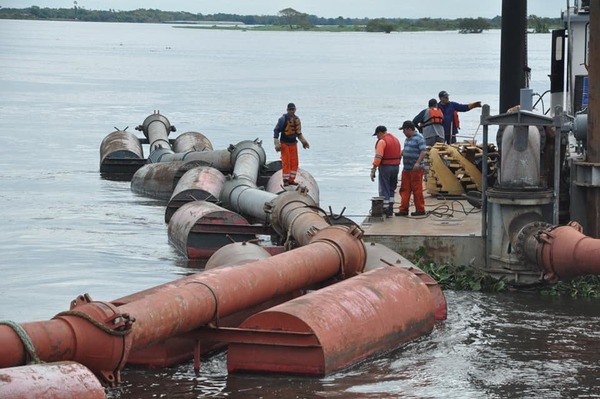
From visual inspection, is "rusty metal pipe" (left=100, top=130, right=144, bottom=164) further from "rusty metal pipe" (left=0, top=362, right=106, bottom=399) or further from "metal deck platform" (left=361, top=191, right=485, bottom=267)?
"rusty metal pipe" (left=0, top=362, right=106, bottom=399)

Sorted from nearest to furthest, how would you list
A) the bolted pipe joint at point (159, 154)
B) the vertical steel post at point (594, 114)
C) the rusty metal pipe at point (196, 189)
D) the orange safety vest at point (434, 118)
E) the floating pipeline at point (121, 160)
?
the vertical steel post at point (594, 114)
the rusty metal pipe at point (196, 189)
the orange safety vest at point (434, 118)
the bolted pipe joint at point (159, 154)
the floating pipeline at point (121, 160)

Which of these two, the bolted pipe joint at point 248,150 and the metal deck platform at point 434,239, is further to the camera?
the bolted pipe joint at point 248,150

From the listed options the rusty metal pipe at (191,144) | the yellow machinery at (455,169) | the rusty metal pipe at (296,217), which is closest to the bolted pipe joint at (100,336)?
the rusty metal pipe at (296,217)

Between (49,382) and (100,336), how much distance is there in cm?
129

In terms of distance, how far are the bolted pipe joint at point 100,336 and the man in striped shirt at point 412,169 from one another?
25.0 feet

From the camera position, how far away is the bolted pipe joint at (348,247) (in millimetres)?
14070

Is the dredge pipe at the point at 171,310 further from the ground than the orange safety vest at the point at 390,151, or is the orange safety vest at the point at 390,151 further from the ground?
the orange safety vest at the point at 390,151

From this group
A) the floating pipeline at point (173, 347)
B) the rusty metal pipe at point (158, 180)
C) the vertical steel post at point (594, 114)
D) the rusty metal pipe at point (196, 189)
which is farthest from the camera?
the rusty metal pipe at point (158, 180)

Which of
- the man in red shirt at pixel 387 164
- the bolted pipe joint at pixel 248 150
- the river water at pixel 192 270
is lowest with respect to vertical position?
the river water at pixel 192 270

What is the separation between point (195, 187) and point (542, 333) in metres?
9.15

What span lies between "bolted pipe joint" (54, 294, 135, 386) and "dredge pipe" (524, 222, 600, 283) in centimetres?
628

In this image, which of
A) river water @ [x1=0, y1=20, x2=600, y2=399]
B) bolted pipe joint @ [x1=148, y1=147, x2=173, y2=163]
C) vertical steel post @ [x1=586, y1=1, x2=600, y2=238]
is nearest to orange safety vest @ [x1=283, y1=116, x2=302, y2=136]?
river water @ [x1=0, y1=20, x2=600, y2=399]

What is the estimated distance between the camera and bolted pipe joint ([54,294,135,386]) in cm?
1009

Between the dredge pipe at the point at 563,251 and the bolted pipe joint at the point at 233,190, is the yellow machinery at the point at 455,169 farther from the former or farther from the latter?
the dredge pipe at the point at 563,251
